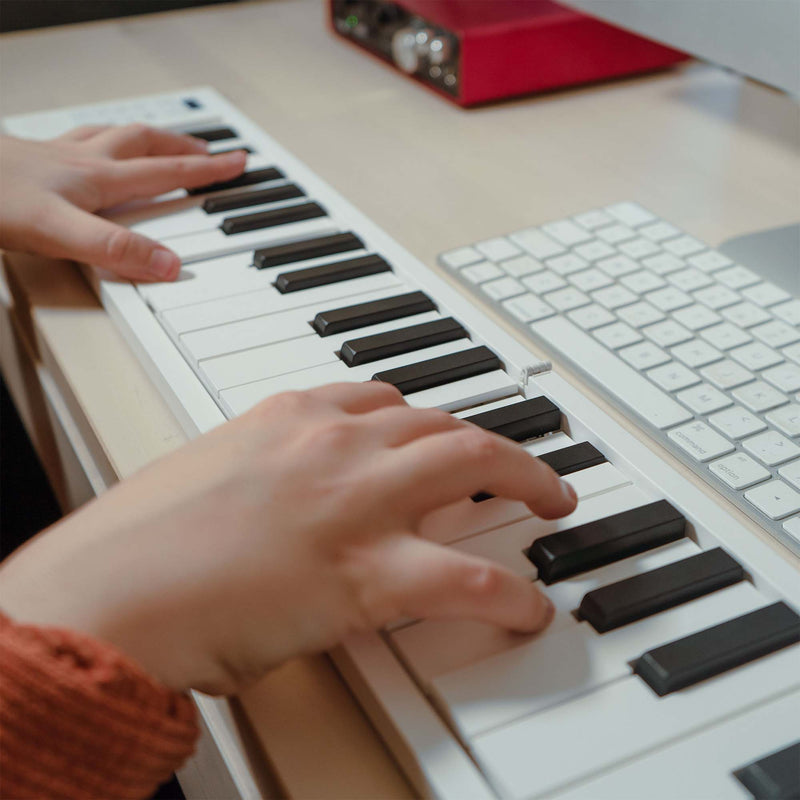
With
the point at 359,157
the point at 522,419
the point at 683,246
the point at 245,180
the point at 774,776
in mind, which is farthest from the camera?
the point at 359,157

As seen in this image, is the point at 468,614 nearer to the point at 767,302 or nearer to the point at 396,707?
the point at 396,707

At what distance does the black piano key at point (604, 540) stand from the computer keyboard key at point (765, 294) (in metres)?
0.26

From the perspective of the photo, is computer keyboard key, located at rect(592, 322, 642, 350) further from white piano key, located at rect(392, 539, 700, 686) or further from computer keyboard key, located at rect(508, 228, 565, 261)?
white piano key, located at rect(392, 539, 700, 686)

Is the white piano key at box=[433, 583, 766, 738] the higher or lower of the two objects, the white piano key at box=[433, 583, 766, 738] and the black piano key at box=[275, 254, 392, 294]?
the lower

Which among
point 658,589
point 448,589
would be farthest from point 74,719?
point 658,589

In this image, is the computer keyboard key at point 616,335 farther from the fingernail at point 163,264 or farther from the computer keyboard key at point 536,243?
the fingernail at point 163,264

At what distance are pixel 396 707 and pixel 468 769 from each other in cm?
4

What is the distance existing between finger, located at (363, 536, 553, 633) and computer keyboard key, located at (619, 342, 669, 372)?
252mm

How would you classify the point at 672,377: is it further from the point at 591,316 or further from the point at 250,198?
the point at 250,198

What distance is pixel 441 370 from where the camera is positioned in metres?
0.63

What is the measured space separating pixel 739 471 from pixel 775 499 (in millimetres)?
27

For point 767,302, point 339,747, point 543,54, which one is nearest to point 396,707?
point 339,747

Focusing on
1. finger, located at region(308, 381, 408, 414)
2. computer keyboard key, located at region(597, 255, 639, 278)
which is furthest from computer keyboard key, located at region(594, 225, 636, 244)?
finger, located at region(308, 381, 408, 414)

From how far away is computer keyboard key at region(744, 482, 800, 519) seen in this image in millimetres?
536
